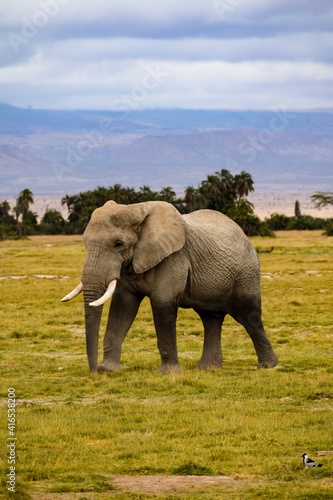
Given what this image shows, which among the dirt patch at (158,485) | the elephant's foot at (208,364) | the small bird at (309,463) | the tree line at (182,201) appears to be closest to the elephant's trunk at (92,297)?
the elephant's foot at (208,364)

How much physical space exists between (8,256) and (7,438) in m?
44.0

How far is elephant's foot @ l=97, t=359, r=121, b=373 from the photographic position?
17583 mm

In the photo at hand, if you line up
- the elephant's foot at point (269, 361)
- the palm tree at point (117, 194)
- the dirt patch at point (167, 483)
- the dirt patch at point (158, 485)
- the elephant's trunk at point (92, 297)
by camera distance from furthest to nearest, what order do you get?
the palm tree at point (117, 194) < the elephant's foot at point (269, 361) < the elephant's trunk at point (92, 297) < the dirt patch at point (167, 483) < the dirt patch at point (158, 485)

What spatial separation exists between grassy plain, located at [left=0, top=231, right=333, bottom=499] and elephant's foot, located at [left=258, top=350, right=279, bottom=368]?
30 centimetres

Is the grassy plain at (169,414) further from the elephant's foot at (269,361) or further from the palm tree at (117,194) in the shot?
the palm tree at (117,194)

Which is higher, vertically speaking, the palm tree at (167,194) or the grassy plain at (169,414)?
the palm tree at (167,194)

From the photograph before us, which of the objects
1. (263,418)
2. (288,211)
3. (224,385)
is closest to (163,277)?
(224,385)

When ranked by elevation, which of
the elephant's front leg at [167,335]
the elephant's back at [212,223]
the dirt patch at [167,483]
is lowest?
the dirt patch at [167,483]

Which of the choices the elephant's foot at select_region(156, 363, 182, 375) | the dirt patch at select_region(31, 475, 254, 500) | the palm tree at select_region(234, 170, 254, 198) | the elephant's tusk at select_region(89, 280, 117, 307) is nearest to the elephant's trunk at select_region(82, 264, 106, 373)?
the elephant's tusk at select_region(89, 280, 117, 307)

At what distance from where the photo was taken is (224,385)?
1628cm

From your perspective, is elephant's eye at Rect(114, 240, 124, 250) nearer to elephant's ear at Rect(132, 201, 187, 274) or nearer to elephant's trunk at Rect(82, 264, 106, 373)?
elephant's ear at Rect(132, 201, 187, 274)

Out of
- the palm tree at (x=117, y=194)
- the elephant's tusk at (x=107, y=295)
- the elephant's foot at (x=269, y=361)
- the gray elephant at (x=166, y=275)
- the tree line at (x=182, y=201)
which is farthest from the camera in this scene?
the tree line at (x=182, y=201)

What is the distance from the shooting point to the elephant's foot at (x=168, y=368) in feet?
57.7

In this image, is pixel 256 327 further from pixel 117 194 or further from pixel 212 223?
pixel 117 194
